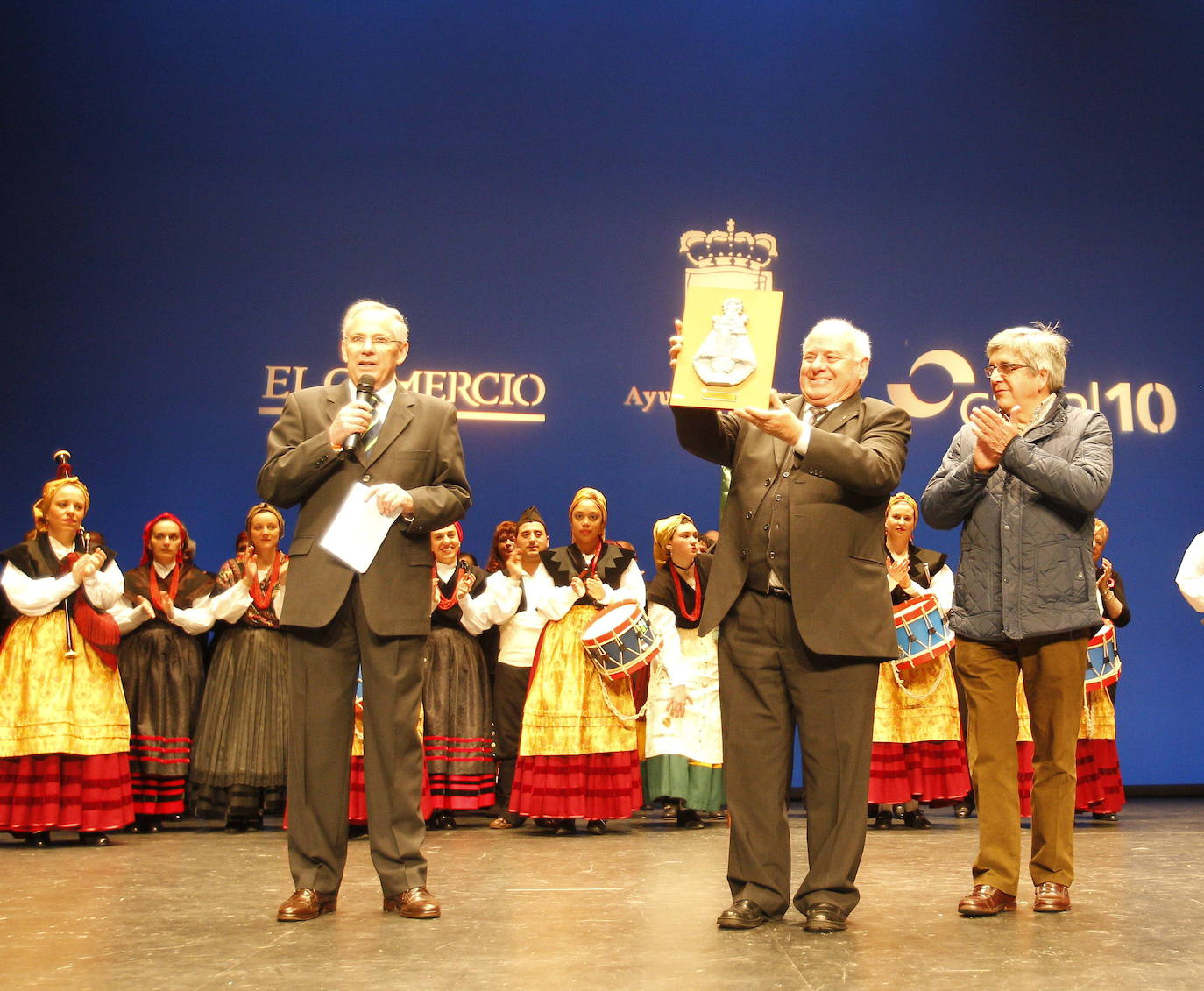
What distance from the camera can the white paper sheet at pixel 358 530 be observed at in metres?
3.00

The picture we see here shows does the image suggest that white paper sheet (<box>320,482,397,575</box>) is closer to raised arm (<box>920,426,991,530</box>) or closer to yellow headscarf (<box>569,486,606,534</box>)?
raised arm (<box>920,426,991,530</box>)

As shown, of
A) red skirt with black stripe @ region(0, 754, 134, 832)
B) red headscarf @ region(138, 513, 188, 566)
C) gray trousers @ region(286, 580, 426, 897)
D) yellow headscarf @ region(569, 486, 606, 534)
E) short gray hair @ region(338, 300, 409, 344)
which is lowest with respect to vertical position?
red skirt with black stripe @ region(0, 754, 134, 832)

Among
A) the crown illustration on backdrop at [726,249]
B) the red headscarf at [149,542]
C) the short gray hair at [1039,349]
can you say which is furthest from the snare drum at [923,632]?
the red headscarf at [149,542]

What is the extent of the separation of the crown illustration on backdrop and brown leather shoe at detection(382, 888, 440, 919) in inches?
193

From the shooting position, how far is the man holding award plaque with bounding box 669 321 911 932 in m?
2.93

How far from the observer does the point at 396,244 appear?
281 inches

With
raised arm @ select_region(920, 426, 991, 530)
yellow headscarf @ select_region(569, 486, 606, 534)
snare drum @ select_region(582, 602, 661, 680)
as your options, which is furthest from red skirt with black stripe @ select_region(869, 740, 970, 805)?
raised arm @ select_region(920, 426, 991, 530)

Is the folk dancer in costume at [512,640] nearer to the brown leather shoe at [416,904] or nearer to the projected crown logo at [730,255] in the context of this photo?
the projected crown logo at [730,255]

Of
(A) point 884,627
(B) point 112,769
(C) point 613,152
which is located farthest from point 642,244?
(A) point 884,627

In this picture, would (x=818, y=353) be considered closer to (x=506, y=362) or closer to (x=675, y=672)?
(x=675, y=672)

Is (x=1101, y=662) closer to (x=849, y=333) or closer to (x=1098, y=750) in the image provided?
(x=1098, y=750)

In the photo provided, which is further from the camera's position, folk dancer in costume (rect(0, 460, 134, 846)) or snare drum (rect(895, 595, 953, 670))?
snare drum (rect(895, 595, 953, 670))

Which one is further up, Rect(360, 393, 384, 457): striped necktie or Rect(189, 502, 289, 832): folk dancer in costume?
Rect(360, 393, 384, 457): striped necktie

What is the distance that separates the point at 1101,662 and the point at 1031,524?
2.97m
